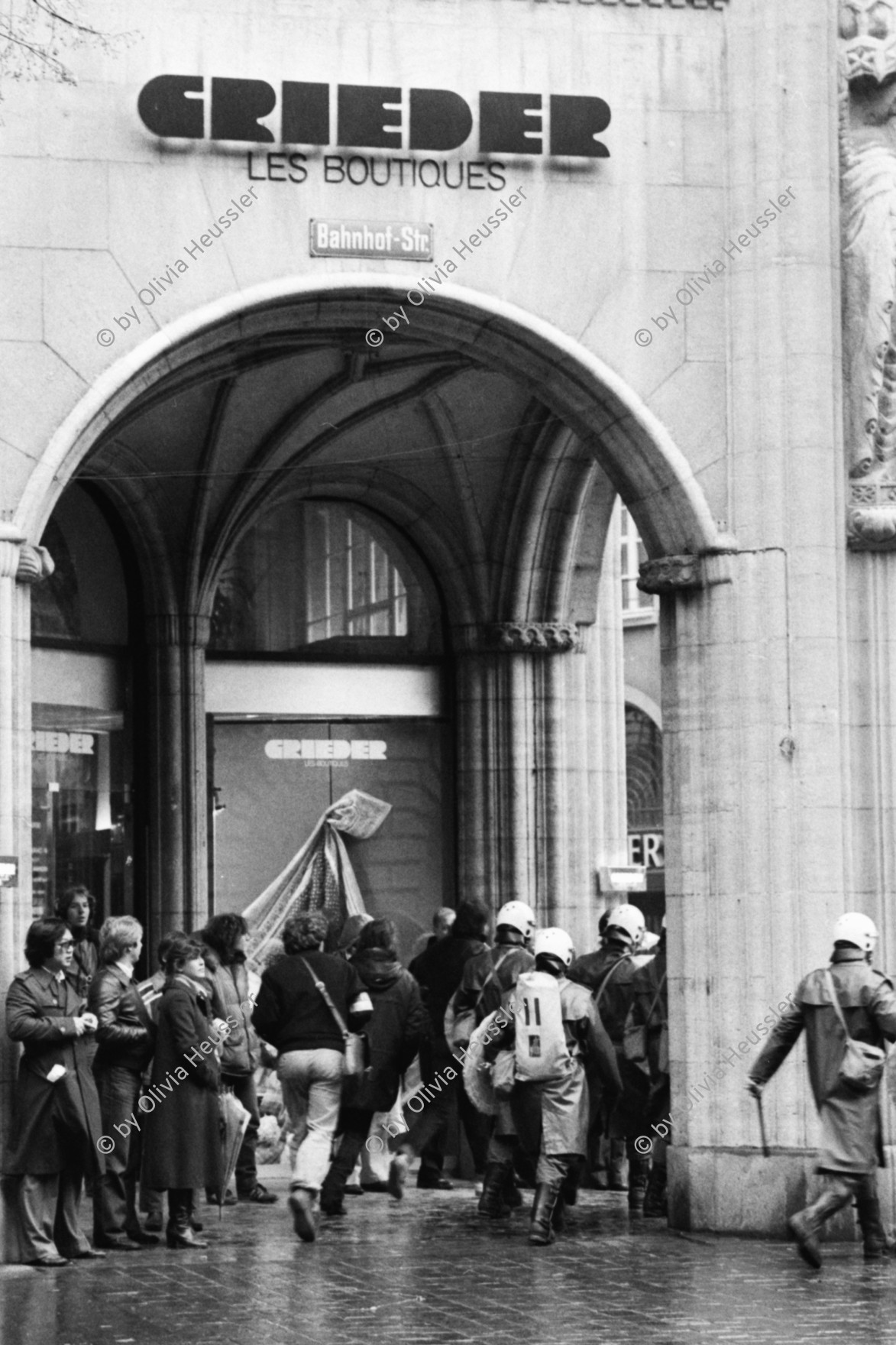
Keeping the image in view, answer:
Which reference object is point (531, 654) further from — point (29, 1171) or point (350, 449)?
point (29, 1171)

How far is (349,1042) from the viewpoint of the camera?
49.0 feet

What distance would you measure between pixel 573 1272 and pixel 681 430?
4.83 metres

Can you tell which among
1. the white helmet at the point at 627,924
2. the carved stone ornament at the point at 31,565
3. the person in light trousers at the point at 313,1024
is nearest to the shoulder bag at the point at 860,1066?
the person in light trousers at the point at 313,1024

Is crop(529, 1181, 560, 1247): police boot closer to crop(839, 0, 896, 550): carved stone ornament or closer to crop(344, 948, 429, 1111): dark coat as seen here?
crop(344, 948, 429, 1111): dark coat

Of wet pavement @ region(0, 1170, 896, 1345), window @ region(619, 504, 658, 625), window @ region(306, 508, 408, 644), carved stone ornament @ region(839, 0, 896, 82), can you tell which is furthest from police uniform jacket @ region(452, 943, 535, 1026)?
window @ region(619, 504, 658, 625)

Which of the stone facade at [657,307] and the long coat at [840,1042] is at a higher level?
the stone facade at [657,307]

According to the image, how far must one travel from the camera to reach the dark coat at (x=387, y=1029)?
1522 centimetres

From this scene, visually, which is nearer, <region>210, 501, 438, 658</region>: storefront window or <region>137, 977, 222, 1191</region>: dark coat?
<region>137, 977, 222, 1191</region>: dark coat

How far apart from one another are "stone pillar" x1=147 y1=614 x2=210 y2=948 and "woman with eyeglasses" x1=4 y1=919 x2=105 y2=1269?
7068 mm

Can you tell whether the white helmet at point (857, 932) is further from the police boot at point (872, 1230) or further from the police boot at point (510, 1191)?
the police boot at point (510, 1191)

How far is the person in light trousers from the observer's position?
47.1 feet

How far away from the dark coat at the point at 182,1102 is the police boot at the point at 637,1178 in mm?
3171

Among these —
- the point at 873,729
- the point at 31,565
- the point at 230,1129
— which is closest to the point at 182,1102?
the point at 230,1129

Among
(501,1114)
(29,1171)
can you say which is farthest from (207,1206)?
(29,1171)
